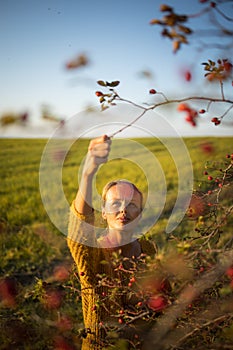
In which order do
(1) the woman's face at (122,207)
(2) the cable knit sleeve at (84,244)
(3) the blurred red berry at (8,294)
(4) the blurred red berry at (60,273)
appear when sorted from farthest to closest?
(4) the blurred red berry at (60,273), (3) the blurred red berry at (8,294), (1) the woman's face at (122,207), (2) the cable knit sleeve at (84,244)

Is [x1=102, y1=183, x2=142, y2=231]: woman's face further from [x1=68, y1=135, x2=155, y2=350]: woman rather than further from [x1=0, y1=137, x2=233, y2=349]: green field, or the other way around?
[x1=0, y1=137, x2=233, y2=349]: green field

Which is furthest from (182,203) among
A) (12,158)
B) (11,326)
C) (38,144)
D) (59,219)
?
(38,144)

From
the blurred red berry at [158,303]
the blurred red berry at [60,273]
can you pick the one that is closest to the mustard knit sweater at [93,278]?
the blurred red berry at [158,303]

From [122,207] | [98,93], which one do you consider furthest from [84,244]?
[98,93]

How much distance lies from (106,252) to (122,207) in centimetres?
27

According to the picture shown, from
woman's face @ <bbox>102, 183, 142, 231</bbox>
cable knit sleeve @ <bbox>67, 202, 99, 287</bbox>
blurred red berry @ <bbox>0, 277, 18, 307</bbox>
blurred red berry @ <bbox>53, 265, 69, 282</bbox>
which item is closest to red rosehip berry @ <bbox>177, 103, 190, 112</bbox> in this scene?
cable knit sleeve @ <bbox>67, 202, 99, 287</bbox>

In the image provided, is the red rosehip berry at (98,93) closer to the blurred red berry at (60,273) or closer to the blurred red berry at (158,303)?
the blurred red berry at (158,303)

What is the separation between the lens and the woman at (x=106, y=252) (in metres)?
2.04

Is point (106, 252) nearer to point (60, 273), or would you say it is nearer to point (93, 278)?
point (93, 278)

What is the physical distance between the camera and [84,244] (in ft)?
6.95

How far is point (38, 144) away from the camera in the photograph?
23156 millimetres

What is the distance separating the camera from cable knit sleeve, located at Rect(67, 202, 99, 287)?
203cm

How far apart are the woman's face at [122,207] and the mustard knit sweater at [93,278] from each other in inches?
6.6

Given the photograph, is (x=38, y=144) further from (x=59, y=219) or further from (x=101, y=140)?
(x=101, y=140)
